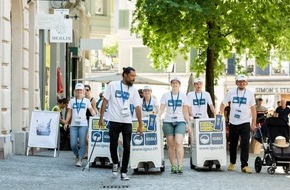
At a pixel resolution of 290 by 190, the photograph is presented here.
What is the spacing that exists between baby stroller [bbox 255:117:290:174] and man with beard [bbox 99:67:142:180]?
3.17 meters

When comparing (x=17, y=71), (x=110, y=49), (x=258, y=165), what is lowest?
(x=258, y=165)

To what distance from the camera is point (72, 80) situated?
127 feet

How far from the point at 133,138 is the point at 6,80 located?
472 centimetres

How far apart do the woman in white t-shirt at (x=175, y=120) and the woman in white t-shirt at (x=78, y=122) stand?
218cm

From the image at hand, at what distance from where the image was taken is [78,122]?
19.3 metres

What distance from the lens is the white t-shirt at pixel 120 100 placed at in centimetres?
1611

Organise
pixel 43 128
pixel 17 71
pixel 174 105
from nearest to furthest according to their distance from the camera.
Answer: pixel 174 105
pixel 43 128
pixel 17 71

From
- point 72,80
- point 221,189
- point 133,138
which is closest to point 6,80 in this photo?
point 133,138

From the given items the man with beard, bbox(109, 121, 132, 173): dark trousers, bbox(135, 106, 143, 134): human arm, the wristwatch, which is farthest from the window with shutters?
bbox(109, 121, 132, 173): dark trousers

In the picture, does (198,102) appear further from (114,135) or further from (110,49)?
(110,49)

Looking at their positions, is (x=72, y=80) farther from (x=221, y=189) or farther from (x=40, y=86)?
(x=221, y=189)

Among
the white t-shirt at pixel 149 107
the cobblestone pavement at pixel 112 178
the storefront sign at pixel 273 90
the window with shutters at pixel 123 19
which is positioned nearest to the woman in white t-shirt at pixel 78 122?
the cobblestone pavement at pixel 112 178

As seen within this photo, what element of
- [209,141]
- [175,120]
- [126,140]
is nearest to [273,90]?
[209,141]

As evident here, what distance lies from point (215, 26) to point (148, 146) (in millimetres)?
13805
